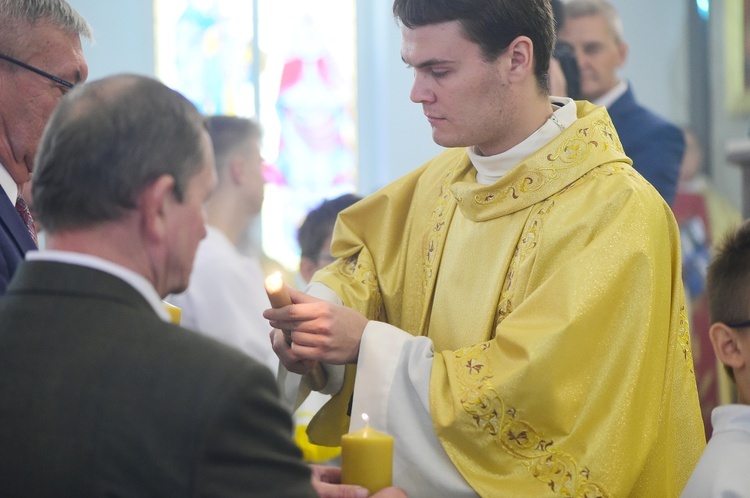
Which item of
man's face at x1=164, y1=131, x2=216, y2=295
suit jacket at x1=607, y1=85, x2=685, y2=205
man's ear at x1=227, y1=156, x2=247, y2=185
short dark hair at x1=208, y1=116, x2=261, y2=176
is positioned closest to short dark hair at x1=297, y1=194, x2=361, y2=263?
man's ear at x1=227, y1=156, x2=247, y2=185

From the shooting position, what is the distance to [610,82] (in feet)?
18.5

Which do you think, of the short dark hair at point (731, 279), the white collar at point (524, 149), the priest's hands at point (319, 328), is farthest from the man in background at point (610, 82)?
the priest's hands at point (319, 328)

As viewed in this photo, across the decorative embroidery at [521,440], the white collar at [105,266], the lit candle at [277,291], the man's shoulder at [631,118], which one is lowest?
the decorative embroidery at [521,440]

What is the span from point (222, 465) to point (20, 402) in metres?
0.34

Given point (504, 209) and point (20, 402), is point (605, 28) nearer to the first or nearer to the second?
point (504, 209)

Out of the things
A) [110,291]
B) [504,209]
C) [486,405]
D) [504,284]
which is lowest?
[486,405]

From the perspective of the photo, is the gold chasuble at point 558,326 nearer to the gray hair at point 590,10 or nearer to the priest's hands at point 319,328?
the priest's hands at point 319,328

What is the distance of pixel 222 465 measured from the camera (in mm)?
1570

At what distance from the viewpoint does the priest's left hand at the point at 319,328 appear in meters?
2.53

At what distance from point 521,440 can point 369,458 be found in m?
0.50

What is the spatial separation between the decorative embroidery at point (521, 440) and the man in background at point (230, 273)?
1.89m

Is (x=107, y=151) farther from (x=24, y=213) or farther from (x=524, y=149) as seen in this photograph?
(x=524, y=149)

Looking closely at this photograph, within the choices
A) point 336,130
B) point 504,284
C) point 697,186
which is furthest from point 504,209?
point 336,130

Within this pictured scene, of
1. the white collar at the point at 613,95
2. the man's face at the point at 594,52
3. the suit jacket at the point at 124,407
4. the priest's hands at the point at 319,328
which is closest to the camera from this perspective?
the suit jacket at the point at 124,407
